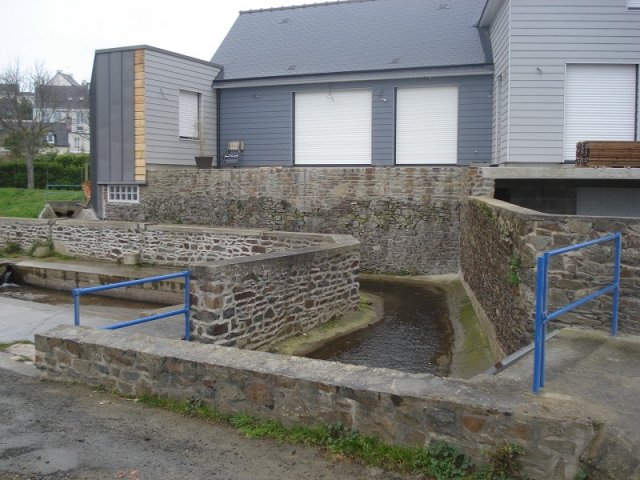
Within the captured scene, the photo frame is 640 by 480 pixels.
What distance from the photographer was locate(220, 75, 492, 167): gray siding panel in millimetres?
15641

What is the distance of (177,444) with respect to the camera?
4191 mm

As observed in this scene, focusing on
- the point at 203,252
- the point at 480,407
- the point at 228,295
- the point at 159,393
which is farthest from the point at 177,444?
the point at 203,252

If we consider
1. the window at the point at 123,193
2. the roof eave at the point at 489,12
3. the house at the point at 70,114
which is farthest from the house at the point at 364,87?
the house at the point at 70,114

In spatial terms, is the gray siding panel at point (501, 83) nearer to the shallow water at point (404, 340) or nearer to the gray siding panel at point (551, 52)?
the gray siding panel at point (551, 52)

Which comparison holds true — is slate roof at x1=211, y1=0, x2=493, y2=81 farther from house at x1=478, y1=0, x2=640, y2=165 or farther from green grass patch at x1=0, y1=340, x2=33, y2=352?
green grass patch at x1=0, y1=340, x2=33, y2=352

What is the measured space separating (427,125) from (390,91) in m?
1.35

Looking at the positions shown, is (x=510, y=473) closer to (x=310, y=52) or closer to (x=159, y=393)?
(x=159, y=393)

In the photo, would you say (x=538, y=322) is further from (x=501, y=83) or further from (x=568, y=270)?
(x=501, y=83)

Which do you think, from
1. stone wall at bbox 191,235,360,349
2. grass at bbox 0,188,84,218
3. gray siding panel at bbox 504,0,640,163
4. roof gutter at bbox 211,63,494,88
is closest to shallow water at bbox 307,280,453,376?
stone wall at bbox 191,235,360,349

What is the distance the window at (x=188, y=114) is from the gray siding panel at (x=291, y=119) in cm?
85

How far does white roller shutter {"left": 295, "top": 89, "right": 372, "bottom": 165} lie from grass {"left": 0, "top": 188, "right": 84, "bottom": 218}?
9498 millimetres

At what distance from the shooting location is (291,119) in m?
17.5

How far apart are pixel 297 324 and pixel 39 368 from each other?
383 cm

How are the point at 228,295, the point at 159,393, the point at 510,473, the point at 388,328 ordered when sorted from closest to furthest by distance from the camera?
the point at 510,473
the point at 159,393
the point at 228,295
the point at 388,328
